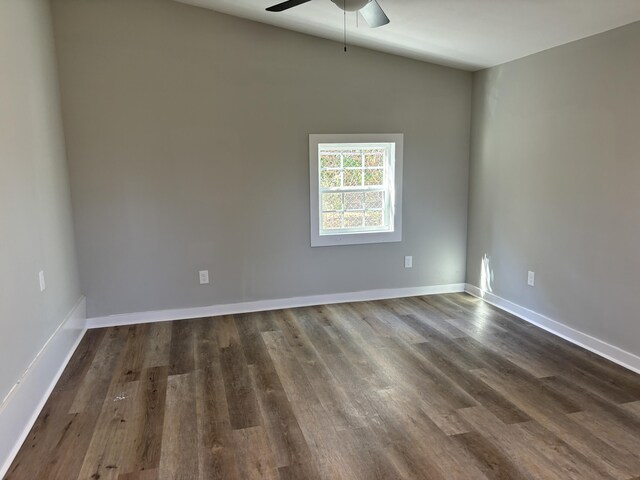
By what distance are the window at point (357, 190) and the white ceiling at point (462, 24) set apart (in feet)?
3.01

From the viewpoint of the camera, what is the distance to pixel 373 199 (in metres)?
4.65

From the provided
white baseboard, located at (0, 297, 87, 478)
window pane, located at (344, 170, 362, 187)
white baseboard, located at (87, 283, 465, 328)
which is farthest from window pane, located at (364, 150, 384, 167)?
white baseboard, located at (0, 297, 87, 478)

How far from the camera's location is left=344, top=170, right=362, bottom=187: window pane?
14.8ft

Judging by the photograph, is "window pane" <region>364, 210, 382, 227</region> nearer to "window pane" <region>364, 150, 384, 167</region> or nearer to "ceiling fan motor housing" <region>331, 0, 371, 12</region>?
"window pane" <region>364, 150, 384, 167</region>

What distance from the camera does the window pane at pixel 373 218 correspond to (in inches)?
183

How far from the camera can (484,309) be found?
4352mm

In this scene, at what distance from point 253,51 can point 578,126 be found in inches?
109

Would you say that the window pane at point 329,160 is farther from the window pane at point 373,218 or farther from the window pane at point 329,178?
the window pane at point 373,218

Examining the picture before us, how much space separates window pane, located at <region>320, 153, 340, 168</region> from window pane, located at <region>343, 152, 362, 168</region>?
0.08 meters

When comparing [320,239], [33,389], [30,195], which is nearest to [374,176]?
[320,239]

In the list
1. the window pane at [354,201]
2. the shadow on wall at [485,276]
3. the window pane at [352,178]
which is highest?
the window pane at [352,178]

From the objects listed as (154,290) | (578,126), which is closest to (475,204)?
(578,126)

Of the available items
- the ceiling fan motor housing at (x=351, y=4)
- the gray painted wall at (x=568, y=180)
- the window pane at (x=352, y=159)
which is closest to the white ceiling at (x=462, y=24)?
the gray painted wall at (x=568, y=180)

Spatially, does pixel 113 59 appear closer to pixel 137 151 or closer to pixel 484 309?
pixel 137 151
